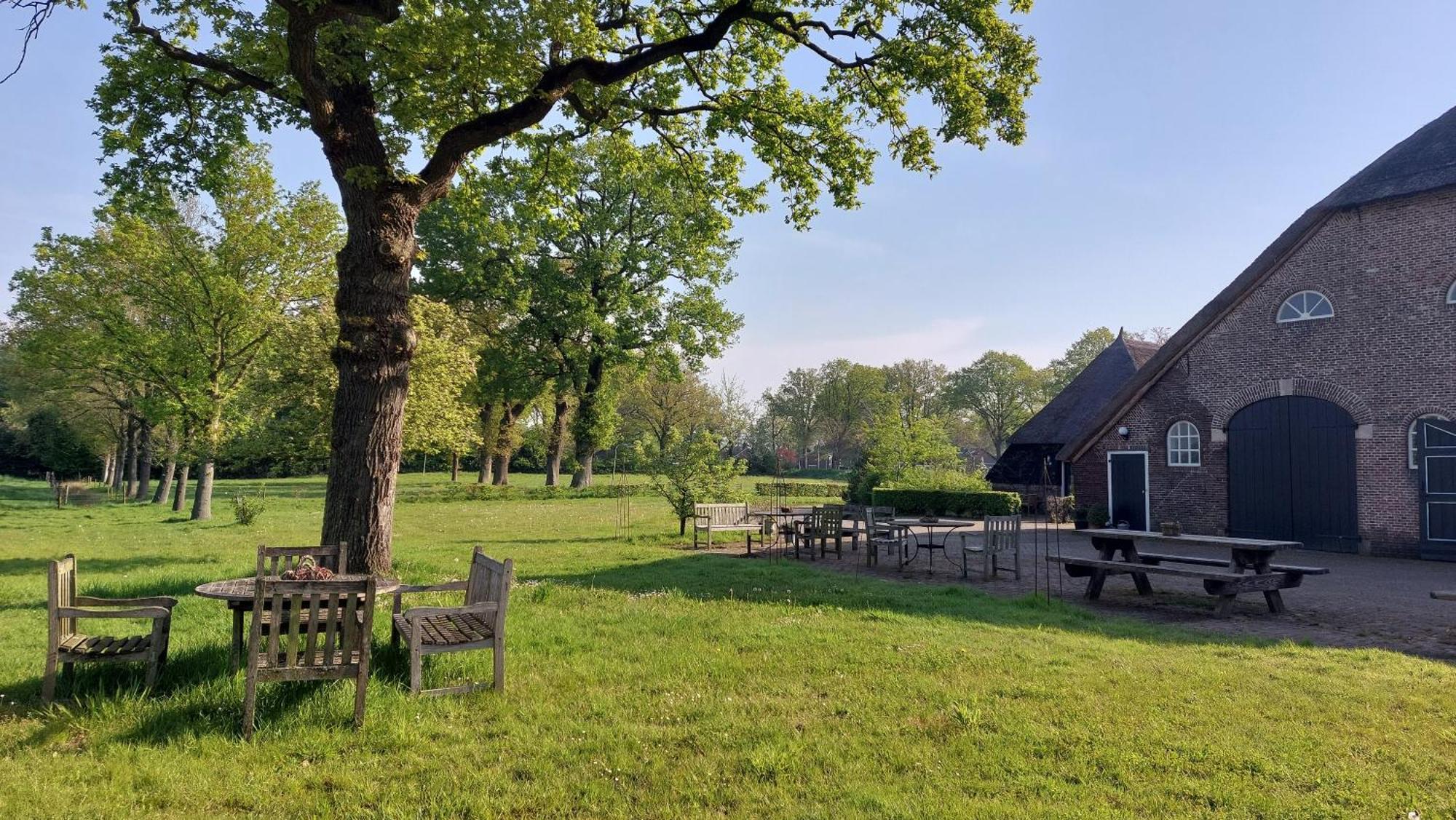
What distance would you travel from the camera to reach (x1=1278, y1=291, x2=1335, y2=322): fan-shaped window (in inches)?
671

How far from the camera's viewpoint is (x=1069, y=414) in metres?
29.6

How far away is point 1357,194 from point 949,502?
13137 mm

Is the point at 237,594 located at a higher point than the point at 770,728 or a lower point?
higher

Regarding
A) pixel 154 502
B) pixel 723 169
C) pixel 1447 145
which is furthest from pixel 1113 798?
pixel 154 502

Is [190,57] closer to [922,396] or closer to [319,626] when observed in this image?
[319,626]

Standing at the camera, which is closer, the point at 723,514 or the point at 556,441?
the point at 723,514

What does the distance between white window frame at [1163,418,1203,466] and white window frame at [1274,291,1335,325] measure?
3.03 metres

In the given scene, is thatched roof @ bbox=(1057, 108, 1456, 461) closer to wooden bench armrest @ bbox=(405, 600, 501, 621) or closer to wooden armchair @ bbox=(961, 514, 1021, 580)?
wooden armchair @ bbox=(961, 514, 1021, 580)

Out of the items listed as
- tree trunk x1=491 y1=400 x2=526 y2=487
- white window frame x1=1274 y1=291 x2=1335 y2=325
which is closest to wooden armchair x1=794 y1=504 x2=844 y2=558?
white window frame x1=1274 y1=291 x2=1335 y2=325

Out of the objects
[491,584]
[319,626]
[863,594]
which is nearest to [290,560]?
[491,584]

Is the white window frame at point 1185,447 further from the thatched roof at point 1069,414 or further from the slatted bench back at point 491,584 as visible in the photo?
the slatted bench back at point 491,584

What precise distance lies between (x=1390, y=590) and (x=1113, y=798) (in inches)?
422

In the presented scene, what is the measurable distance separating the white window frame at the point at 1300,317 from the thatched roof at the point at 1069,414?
1055 centimetres

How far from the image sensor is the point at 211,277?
66.5 ft
